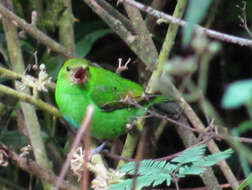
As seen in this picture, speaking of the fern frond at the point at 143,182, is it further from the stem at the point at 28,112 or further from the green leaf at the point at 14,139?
the green leaf at the point at 14,139

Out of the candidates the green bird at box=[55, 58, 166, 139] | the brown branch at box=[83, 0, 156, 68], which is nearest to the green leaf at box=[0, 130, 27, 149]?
the green bird at box=[55, 58, 166, 139]

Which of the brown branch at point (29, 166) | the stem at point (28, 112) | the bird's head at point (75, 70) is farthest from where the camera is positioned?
the bird's head at point (75, 70)

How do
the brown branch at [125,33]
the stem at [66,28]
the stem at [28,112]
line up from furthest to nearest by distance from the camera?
the stem at [66,28] < the brown branch at [125,33] < the stem at [28,112]

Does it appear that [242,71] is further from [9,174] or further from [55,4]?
[9,174]

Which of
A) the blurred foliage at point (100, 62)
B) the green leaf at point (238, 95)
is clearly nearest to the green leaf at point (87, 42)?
the blurred foliage at point (100, 62)

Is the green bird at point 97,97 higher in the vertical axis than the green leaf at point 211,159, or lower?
lower

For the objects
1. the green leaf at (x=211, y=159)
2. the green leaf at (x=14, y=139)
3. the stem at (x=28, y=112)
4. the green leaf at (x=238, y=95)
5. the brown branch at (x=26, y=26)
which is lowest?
the green leaf at (x=14, y=139)

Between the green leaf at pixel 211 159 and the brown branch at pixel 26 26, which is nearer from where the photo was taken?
the green leaf at pixel 211 159
